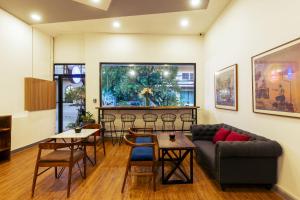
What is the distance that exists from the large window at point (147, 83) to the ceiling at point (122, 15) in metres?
1.26

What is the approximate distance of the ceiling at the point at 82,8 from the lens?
14.8ft

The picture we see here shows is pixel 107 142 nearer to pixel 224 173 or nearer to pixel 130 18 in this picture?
pixel 130 18

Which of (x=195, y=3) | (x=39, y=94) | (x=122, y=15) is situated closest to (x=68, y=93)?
(x=39, y=94)

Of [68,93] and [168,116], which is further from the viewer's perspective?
[68,93]

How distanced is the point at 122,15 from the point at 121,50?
1731 mm

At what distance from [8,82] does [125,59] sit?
11.6 ft

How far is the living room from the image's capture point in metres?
2.96

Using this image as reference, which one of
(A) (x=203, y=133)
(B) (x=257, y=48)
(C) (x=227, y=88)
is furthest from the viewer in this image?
(C) (x=227, y=88)

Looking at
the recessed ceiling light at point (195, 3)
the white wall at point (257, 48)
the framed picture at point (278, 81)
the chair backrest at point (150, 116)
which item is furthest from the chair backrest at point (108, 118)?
the framed picture at point (278, 81)

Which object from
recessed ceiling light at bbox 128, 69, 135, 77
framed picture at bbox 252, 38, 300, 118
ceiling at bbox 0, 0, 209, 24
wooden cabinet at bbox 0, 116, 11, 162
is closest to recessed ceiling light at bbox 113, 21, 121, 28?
ceiling at bbox 0, 0, 209, 24

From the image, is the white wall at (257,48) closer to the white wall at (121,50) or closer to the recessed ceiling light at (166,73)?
the white wall at (121,50)

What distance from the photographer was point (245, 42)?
3.96m

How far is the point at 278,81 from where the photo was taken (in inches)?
116

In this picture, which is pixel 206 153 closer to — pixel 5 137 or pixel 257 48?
pixel 257 48
